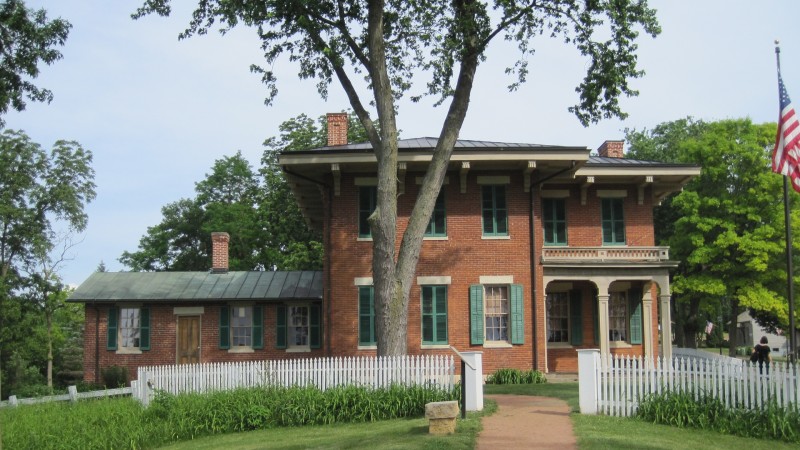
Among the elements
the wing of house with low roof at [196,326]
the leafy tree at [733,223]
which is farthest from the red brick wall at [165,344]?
the leafy tree at [733,223]

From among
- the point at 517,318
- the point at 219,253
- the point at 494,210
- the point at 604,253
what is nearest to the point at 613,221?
the point at 604,253

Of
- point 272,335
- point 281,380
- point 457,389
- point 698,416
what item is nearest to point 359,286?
point 272,335

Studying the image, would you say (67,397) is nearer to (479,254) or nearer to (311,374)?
(311,374)

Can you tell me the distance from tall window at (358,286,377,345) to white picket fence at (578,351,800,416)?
29.9 ft

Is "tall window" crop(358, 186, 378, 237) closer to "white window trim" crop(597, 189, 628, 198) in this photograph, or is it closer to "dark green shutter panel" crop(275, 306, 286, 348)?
"dark green shutter panel" crop(275, 306, 286, 348)

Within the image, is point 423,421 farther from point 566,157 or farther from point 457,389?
point 566,157

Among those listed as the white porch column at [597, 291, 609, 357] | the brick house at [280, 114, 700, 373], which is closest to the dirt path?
the brick house at [280, 114, 700, 373]

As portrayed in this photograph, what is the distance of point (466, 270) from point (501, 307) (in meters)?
1.48

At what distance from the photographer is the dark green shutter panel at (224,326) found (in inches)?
1039

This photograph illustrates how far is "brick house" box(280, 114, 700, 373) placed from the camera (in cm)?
2275

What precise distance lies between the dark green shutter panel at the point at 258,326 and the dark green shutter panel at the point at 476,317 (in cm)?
749

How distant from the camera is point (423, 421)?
14055mm

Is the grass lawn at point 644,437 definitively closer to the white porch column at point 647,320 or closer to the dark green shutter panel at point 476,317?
the dark green shutter panel at point 476,317

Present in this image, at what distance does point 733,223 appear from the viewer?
3650 cm
